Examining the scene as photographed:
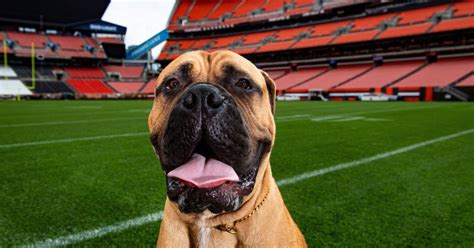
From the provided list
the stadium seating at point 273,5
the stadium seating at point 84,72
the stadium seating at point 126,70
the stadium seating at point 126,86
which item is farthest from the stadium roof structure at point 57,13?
the stadium seating at point 273,5

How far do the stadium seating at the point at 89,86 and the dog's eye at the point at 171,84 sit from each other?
42.8m

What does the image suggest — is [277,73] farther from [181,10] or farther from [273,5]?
[181,10]

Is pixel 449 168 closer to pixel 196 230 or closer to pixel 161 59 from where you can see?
pixel 196 230

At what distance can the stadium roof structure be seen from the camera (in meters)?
41.4

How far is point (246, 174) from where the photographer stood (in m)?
1.51

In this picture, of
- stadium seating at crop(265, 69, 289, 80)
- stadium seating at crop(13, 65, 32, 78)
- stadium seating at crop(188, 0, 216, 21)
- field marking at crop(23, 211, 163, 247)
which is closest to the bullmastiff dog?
field marking at crop(23, 211, 163, 247)

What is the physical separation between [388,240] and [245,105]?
135 cm

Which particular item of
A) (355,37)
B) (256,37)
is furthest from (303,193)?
(256,37)

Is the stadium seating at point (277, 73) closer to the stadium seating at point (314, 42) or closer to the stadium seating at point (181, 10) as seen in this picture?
the stadium seating at point (314, 42)

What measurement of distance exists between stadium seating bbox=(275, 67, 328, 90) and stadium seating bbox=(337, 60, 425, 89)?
5.50m

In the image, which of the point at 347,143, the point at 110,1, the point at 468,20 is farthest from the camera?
the point at 110,1

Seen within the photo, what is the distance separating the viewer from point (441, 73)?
25281 mm

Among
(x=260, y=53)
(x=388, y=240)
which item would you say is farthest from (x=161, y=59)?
(x=388, y=240)

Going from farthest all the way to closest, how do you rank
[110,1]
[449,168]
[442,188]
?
[110,1] < [449,168] < [442,188]
